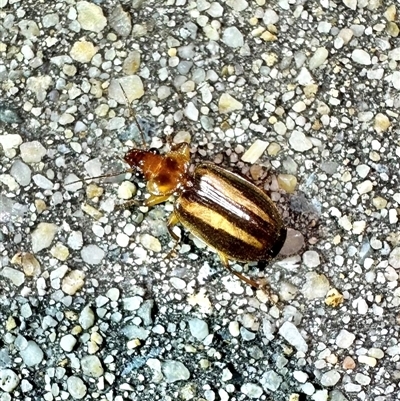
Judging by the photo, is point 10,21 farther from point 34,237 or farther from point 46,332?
point 46,332

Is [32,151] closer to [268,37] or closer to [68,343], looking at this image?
[68,343]

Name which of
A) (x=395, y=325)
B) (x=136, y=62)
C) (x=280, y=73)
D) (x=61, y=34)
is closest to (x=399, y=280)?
(x=395, y=325)

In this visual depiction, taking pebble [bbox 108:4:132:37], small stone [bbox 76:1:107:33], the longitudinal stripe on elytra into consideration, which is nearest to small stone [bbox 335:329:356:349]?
the longitudinal stripe on elytra

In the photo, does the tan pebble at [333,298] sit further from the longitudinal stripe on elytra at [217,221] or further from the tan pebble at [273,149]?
the tan pebble at [273,149]

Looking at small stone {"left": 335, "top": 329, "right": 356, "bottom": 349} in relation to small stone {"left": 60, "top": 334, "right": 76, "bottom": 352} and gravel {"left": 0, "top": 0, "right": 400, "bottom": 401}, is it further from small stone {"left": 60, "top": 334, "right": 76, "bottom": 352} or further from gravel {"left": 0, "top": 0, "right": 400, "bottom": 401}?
small stone {"left": 60, "top": 334, "right": 76, "bottom": 352}

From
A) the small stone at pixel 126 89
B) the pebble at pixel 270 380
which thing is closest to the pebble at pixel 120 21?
the small stone at pixel 126 89

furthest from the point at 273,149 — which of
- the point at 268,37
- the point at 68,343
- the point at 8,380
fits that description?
the point at 8,380
